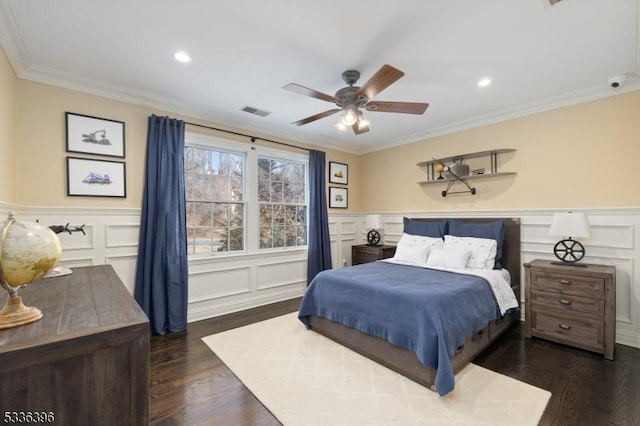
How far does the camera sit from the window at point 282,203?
4.51 meters

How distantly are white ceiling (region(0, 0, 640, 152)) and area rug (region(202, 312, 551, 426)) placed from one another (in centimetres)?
264

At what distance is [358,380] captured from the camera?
7.72ft

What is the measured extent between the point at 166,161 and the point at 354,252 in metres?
3.27

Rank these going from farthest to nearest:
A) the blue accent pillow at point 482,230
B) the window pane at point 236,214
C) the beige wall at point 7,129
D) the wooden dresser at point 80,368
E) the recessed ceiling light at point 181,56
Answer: the window pane at point 236,214 < the blue accent pillow at point 482,230 < the recessed ceiling light at point 181,56 < the beige wall at point 7,129 < the wooden dresser at point 80,368

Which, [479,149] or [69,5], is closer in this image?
[69,5]

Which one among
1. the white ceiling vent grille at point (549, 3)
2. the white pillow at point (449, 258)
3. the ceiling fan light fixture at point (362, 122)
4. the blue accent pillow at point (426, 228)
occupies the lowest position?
the white pillow at point (449, 258)

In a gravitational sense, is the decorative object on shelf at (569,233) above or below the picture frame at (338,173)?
below

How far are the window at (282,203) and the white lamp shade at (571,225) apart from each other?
334cm

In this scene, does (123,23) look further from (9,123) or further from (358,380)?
(358,380)

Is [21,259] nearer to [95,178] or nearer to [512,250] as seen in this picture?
[95,178]

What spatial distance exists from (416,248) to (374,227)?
115cm

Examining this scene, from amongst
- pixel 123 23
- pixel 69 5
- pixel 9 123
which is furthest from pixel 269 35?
pixel 9 123

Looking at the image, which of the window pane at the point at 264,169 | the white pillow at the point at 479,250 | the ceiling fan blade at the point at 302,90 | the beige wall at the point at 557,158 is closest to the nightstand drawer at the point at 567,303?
the white pillow at the point at 479,250

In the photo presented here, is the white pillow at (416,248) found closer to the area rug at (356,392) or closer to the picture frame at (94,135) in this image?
the area rug at (356,392)
